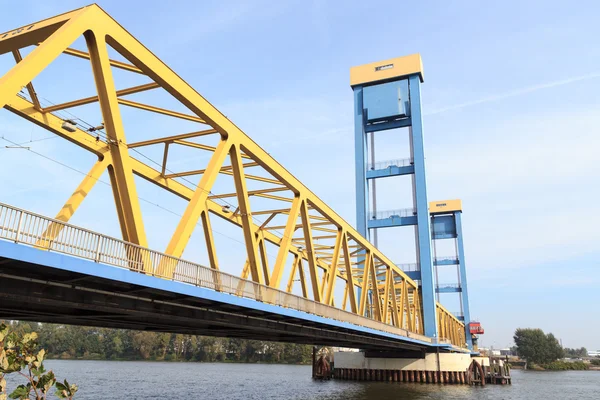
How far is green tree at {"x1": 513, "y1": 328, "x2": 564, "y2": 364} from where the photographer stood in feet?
439

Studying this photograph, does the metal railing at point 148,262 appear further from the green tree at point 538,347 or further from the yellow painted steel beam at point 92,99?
the green tree at point 538,347

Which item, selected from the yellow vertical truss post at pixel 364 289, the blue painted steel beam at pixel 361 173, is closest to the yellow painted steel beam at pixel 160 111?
the yellow vertical truss post at pixel 364 289

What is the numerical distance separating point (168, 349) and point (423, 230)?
330 feet

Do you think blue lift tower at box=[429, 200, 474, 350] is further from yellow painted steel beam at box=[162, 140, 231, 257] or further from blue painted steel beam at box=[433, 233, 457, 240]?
yellow painted steel beam at box=[162, 140, 231, 257]

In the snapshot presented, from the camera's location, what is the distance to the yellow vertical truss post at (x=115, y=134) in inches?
589

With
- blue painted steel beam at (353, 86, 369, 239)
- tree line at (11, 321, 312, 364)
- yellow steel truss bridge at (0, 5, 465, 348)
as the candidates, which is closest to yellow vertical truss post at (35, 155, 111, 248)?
yellow steel truss bridge at (0, 5, 465, 348)

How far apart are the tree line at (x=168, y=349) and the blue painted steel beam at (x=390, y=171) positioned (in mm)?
84272

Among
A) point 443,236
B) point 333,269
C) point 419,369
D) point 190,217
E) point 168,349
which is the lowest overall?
point 419,369

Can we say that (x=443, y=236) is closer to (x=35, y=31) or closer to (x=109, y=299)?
(x=109, y=299)

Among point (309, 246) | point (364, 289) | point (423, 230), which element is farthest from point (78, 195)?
point (423, 230)

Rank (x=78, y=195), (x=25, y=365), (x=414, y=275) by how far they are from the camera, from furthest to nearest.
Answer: (x=414, y=275), (x=78, y=195), (x=25, y=365)

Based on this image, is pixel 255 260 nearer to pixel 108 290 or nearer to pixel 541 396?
pixel 108 290

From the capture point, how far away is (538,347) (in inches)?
5310

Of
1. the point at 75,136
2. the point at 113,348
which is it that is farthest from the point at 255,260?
the point at 113,348
